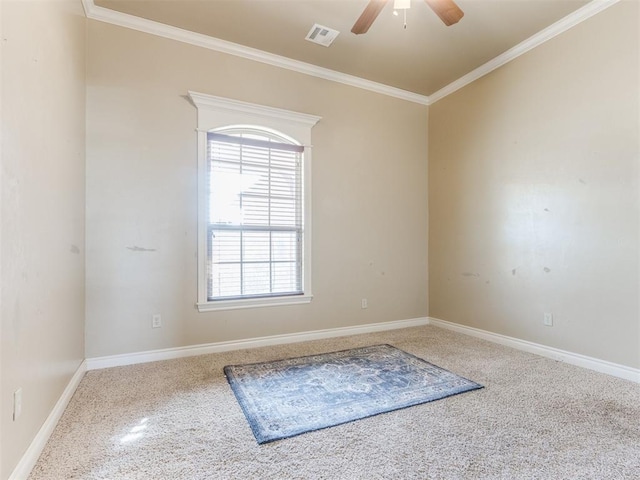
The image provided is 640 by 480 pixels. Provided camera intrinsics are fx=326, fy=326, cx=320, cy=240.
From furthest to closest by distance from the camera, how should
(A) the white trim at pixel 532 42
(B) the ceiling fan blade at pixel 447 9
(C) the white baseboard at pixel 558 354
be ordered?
(A) the white trim at pixel 532 42 → (C) the white baseboard at pixel 558 354 → (B) the ceiling fan blade at pixel 447 9

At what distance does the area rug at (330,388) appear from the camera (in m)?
1.99

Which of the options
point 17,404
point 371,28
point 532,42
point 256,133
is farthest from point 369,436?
point 532,42

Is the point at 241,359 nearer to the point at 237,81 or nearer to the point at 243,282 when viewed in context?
the point at 243,282

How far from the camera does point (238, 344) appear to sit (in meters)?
3.34

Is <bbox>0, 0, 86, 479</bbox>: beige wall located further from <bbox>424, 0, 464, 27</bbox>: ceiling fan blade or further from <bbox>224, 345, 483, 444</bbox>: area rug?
<bbox>424, 0, 464, 27</bbox>: ceiling fan blade

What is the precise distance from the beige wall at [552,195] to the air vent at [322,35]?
1.83m

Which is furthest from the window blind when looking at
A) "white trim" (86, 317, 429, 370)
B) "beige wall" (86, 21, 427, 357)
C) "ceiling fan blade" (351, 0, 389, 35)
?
"ceiling fan blade" (351, 0, 389, 35)

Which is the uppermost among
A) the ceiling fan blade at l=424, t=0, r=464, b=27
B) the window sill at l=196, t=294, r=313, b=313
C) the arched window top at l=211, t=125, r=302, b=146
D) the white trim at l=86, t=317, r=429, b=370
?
the ceiling fan blade at l=424, t=0, r=464, b=27

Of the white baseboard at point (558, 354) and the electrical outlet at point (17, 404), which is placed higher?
the electrical outlet at point (17, 404)

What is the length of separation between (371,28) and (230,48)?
1.42 m

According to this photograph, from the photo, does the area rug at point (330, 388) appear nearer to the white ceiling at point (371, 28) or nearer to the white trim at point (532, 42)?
the white ceiling at point (371, 28)

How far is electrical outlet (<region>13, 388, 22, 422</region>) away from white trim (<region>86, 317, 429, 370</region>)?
4.95ft

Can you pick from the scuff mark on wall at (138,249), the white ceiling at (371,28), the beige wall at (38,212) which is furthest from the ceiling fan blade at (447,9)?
the scuff mark on wall at (138,249)

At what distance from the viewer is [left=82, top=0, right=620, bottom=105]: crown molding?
2.83 m
